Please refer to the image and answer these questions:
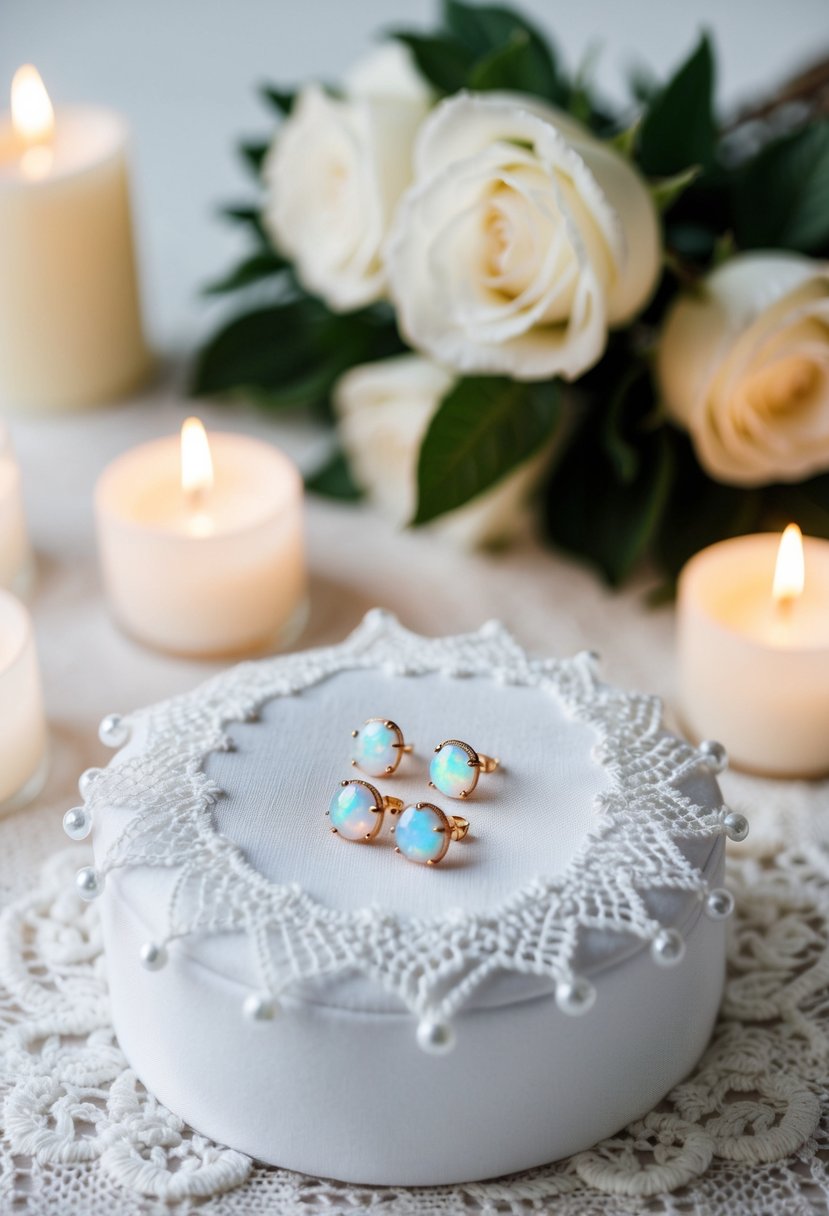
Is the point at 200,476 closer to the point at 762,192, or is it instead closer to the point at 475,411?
the point at 475,411

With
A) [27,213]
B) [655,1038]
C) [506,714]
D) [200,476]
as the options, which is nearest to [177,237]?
[27,213]

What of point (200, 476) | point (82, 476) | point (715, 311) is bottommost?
point (82, 476)

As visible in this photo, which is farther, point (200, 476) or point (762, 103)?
point (762, 103)

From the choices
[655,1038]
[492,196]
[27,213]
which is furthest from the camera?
[27,213]

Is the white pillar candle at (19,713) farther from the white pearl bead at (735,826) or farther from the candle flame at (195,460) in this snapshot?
the white pearl bead at (735,826)

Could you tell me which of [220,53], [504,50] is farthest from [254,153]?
[220,53]

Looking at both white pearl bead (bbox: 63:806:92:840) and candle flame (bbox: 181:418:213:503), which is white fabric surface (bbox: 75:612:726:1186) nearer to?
white pearl bead (bbox: 63:806:92:840)

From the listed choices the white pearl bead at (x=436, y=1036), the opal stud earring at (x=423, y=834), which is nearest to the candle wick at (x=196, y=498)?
the opal stud earring at (x=423, y=834)
